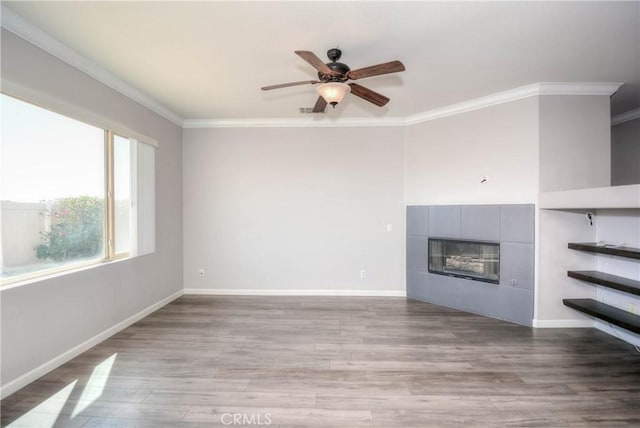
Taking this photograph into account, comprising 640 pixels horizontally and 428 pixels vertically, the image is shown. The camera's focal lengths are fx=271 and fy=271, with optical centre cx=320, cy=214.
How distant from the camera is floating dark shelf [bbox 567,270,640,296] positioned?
2.58 meters

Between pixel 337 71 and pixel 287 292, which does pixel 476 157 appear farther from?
pixel 287 292

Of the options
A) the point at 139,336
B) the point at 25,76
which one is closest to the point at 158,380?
the point at 139,336

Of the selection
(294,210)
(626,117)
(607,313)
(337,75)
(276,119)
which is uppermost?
(276,119)

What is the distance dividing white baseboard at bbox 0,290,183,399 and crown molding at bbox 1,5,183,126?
270 centimetres

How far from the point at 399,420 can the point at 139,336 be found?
2831mm

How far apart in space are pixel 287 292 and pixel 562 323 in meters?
3.66

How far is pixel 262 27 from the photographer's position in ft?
7.20

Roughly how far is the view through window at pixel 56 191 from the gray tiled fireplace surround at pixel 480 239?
4062 mm

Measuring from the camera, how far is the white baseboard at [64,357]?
207 cm

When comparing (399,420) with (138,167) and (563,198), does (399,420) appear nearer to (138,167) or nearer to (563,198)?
(563,198)

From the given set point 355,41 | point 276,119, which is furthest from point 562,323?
point 276,119

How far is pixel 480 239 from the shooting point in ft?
12.0

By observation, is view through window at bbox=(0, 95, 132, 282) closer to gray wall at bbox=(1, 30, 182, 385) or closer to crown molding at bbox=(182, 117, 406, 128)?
gray wall at bbox=(1, 30, 182, 385)

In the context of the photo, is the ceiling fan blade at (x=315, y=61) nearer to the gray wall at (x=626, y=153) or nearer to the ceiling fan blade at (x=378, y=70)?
the ceiling fan blade at (x=378, y=70)
